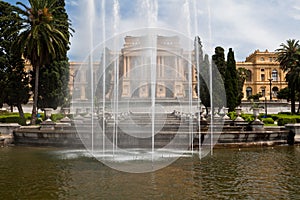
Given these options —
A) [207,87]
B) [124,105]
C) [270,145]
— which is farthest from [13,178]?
[124,105]

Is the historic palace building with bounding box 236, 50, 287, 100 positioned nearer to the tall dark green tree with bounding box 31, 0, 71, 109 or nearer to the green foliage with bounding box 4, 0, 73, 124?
the tall dark green tree with bounding box 31, 0, 71, 109

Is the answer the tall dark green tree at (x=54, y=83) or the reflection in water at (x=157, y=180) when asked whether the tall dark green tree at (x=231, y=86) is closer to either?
the tall dark green tree at (x=54, y=83)

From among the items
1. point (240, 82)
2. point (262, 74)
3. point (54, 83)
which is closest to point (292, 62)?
point (240, 82)

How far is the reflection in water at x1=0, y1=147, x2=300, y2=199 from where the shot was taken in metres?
7.94

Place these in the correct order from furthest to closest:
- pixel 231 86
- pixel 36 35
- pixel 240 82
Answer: pixel 240 82 < pixel 231 86 < pixel 36 35

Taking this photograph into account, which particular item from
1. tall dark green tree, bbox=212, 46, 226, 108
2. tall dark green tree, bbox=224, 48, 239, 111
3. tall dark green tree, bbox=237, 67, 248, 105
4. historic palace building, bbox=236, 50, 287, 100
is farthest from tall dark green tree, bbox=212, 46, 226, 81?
historic palace building, bbox=236, 50, 287, 100

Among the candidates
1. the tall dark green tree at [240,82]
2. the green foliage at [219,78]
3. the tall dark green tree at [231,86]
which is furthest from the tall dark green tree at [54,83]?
the tall dark green tree at [240,82]

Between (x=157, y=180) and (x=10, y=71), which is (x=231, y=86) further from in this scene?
(x=157, y=180)

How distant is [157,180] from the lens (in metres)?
9.40

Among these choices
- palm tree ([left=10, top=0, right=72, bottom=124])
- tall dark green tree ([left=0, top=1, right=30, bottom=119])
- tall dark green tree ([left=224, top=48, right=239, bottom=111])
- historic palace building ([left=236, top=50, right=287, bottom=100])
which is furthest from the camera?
historic palace building ([left=236, top=50, right=287, bottom=100])

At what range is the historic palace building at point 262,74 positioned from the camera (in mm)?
81938

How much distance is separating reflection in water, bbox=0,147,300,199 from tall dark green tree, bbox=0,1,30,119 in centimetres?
1574

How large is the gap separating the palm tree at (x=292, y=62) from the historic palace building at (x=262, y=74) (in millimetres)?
33651

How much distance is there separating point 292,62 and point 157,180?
42192 millimetres
